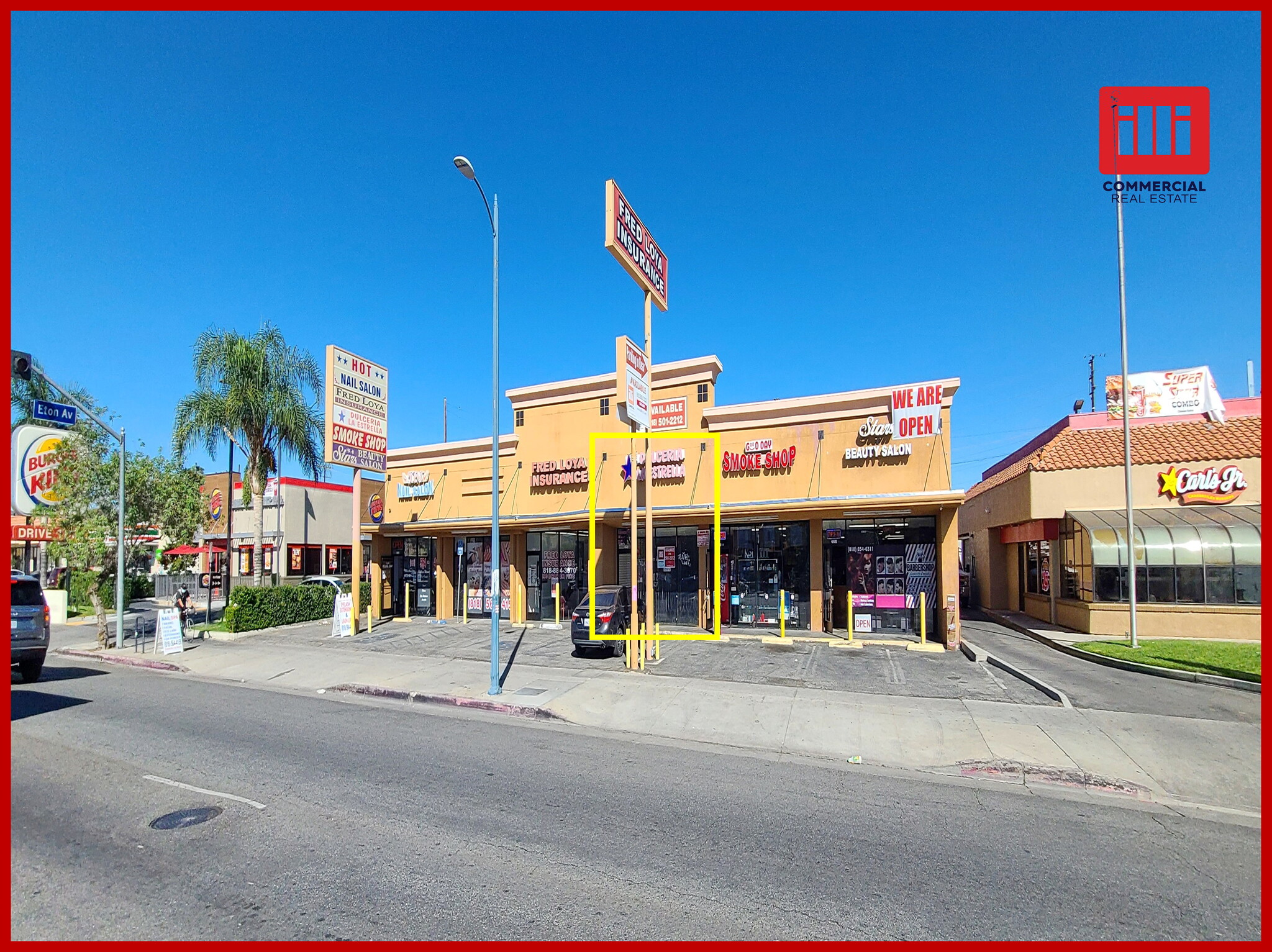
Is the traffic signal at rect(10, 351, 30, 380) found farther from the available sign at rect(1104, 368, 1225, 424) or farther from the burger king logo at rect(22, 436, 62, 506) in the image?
the available sign at rect(1104, 368, 1225, 424)

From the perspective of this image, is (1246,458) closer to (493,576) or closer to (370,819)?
(493,576)

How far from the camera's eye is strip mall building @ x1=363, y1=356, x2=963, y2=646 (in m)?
18.6

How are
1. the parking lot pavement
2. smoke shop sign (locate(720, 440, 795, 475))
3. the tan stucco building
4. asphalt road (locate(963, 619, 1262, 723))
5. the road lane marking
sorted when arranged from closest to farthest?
the road lane marking
asphalt road (locate(963, 619, 1262, 723))
the parking lot pavement
the tan stucco building
smoke shop sign (locate(720, 440, 795, 475))

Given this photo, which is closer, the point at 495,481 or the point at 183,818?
the point at 183,818

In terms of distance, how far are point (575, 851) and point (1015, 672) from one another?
1169 centimetres

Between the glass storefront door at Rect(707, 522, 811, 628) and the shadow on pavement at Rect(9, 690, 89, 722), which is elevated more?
the glass storefront door at Rect(707, 522, 811, 628)

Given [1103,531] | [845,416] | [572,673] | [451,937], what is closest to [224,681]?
[572,673]

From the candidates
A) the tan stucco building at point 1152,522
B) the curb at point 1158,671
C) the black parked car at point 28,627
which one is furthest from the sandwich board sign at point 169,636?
the tan stucco building at point 1152,522

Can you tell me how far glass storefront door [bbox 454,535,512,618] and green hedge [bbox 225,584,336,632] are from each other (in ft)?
15.1

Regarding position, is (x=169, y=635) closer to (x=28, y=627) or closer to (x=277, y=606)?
(x=28, y=627)

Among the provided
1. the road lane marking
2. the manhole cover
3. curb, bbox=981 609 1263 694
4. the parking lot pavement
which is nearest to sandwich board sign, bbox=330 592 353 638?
the parking lot pavement

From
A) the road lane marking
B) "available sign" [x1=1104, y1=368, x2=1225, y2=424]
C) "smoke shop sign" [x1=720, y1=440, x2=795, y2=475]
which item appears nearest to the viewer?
the road lane marking

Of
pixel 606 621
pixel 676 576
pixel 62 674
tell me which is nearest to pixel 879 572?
pixel 676 576

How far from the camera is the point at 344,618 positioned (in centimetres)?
2125
